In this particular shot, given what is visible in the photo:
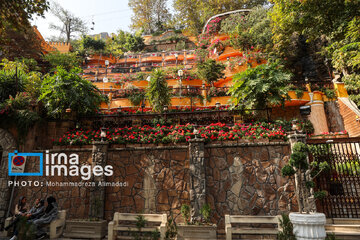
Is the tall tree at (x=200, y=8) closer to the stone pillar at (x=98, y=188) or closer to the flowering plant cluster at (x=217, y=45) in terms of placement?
the flowering plant cluster at (x=217, y=45)

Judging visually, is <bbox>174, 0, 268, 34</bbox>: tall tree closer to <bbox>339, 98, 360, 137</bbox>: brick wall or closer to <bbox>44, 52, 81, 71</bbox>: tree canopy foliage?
<bbox>44, 52, 81, 71</bbox>: tree canopy foliage

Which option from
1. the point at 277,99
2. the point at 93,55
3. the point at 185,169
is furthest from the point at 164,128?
the point at 93,55

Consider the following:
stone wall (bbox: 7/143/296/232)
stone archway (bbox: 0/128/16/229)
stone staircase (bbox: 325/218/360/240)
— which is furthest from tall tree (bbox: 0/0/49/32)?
stone staircase (bbox: 325/218/360/240)

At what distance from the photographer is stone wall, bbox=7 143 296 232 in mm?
6707

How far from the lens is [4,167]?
25.5 ft

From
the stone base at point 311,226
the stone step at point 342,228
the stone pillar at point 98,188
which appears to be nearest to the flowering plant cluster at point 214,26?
the stone pillar at point 98,188

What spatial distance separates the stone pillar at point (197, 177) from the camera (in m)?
6.51

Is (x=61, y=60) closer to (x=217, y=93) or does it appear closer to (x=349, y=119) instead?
(x=217, y=93)

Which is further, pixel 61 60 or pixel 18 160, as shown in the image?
pixel 61 60

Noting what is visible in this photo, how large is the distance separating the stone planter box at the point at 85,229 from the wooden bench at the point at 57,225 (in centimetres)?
24

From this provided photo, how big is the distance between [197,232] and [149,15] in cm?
4336

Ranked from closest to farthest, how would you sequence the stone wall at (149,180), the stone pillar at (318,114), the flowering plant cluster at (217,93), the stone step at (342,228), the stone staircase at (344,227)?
the stone staircase at (344,227)
the stone step at (342,228)
the stone wall at (149,180)
the stone pillar at (318,114)
the flowering plant cluster at (217,93)

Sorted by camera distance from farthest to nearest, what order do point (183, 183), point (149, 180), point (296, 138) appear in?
1. point (149, 180)
2. point (183, 183)
3. point (296, 138)

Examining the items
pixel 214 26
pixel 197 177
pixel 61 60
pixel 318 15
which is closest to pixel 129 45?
pixel 61 60
